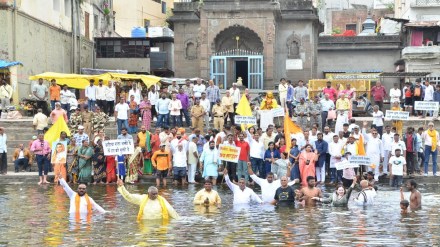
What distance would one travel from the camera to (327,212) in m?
22.0

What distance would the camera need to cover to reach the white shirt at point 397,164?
1085 inches

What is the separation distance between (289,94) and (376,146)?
20.4 ft

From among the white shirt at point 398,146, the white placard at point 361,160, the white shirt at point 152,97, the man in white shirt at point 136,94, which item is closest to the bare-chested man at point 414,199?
the white placard at point 361,160

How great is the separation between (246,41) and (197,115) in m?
14.1

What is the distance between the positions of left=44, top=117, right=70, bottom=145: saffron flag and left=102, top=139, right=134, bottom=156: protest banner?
101 inches

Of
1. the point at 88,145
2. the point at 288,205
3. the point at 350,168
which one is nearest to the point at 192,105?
the point at 88,145

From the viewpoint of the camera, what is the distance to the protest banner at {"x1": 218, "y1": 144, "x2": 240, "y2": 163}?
27.7 m

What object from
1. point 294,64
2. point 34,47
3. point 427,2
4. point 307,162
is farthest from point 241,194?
point 427,2

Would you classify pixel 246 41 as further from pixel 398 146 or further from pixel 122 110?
pixel 398 146

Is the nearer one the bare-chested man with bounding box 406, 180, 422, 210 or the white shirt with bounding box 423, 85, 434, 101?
the bare-chested man with bounding box 406, 180, 422, 210

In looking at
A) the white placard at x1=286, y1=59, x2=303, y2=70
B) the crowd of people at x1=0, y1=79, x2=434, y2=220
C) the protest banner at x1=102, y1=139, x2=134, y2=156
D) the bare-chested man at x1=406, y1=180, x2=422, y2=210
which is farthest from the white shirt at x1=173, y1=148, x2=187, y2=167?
the white placard at x1=286, y1=59, x2=303, y2=70

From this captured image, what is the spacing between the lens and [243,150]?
28531mm

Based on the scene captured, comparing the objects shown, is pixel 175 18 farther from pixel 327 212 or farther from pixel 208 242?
pixel 208 242

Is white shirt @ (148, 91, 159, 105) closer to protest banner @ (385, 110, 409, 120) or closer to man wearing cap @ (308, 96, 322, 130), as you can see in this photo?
man wearing cap @ (308, 96, 322, 130)
